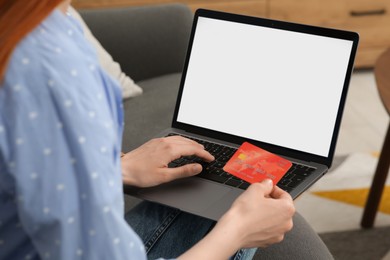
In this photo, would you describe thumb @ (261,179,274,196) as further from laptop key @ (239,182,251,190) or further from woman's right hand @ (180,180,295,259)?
laptop key @ (239,182,251,190)

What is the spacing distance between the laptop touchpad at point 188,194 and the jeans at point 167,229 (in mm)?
52

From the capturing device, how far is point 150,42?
2.20m

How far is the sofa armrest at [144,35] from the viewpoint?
2.17 meters

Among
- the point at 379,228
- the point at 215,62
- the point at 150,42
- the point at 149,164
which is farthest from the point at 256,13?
the point at 149,164

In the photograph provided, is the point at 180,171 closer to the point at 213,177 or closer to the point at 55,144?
the point at 213,177

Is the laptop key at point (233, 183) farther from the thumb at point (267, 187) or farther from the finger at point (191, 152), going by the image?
the thumb at point (267, 187)

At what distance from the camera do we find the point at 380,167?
6.63 ft

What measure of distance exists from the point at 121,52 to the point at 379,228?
3.44 feet

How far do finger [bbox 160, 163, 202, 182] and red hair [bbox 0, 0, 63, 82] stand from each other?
51 cm

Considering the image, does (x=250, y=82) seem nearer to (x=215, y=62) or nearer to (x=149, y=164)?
(x=215, y=62)

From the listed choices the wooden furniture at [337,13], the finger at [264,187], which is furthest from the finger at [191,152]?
the wooden furniture at [337,13]

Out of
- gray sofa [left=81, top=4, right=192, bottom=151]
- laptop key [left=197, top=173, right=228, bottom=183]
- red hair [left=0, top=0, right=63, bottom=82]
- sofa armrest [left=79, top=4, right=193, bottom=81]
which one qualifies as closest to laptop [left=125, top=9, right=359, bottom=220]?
laptop key [left=197, top=173, right=228, bottom=183]

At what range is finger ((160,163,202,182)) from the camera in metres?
1.17

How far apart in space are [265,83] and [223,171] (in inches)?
9.9
